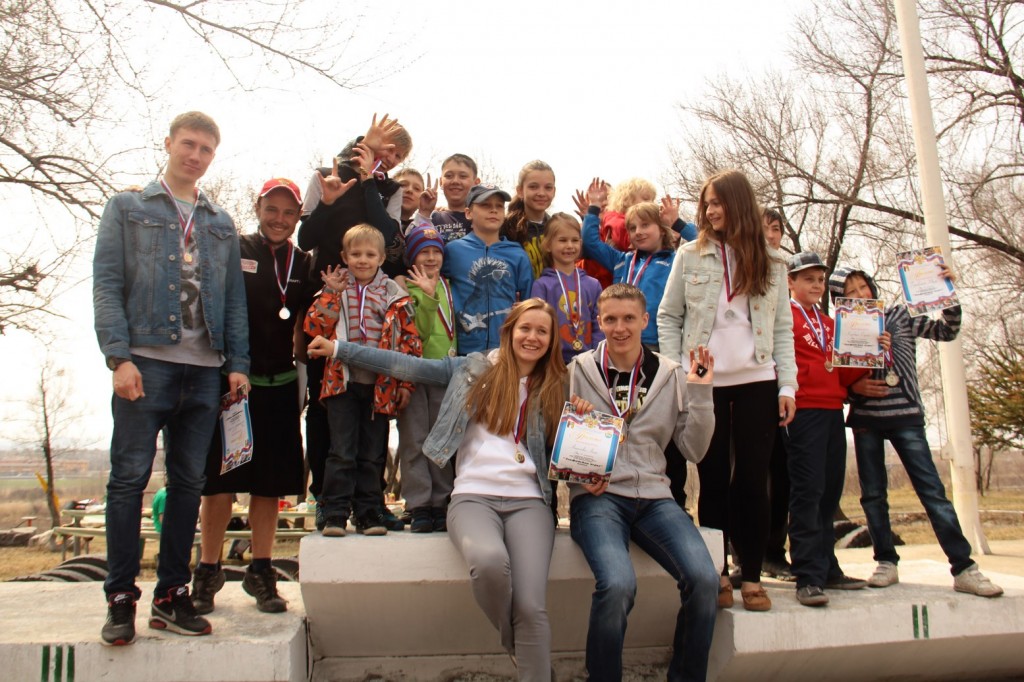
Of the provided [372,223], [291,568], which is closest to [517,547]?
[372,223]

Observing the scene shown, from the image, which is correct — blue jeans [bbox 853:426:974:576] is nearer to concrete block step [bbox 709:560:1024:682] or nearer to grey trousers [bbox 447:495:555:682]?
concrete block step [bbox 709:560:1024:682]

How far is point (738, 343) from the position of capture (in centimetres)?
409

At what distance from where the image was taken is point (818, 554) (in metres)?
4.21

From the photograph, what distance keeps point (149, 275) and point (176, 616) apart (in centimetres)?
155

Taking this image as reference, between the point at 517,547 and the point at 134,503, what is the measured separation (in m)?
1.65

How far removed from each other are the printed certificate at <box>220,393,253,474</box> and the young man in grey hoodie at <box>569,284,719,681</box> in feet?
5.17

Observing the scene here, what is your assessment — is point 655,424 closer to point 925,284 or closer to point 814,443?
point 814,443

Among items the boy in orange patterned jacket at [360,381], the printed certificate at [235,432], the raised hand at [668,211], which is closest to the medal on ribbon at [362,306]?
the boy in orange patterned jacket at [360,381]

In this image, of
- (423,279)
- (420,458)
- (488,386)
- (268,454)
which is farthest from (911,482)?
(268,454)

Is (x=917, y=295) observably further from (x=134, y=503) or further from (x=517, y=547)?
(x=134, y=503)

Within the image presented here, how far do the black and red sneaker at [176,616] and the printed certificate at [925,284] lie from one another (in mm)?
4341

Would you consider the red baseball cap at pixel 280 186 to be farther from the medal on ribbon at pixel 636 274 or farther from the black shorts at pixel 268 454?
the medal on ribbon at pixel 636 274

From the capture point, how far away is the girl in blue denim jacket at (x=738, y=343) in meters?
3.99

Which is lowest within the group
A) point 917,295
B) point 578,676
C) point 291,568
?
point 291,568
